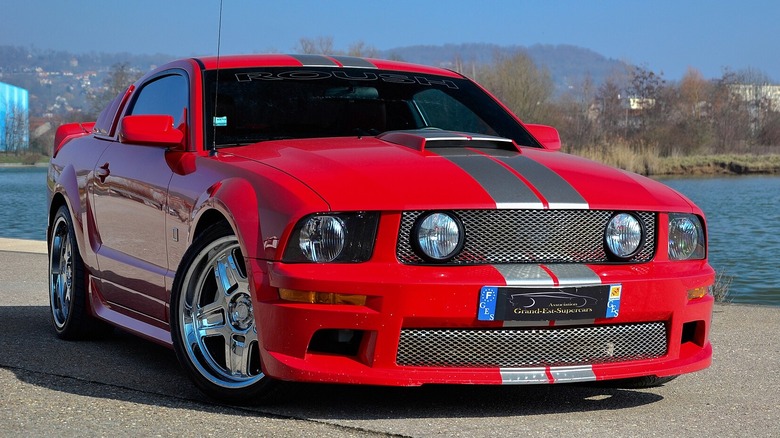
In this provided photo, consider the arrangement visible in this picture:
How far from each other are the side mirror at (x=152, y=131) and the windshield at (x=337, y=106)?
0.45ft

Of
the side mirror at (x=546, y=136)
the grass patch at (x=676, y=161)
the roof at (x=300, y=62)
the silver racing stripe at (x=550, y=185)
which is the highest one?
the roof at (x=300, y=62)

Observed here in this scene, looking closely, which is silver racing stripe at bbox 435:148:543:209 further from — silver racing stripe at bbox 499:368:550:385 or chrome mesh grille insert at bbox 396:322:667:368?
silver racing stripe at bbox 499:368:550:385

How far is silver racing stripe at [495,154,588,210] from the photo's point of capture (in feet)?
13.0

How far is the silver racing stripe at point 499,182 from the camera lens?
3.88 meters

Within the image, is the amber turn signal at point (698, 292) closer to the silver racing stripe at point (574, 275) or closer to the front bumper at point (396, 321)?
the front bumper at point (396, 321)

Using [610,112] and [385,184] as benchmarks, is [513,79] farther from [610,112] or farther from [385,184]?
[385,184]

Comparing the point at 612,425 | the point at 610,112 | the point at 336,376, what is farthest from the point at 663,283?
the point at 610,112

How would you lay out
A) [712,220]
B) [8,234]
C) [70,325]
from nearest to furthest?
1. [70,325]
2. [8,234]
3. [712,220]

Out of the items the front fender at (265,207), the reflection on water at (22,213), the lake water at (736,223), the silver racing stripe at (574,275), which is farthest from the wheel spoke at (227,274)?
the reflection on water at (22,213)

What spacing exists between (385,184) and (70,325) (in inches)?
101

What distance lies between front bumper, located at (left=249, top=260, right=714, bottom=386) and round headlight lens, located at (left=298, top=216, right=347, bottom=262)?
6 cm

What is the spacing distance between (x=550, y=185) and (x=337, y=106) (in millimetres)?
1331

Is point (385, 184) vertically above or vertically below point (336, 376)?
above

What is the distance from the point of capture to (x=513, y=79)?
5188cm
